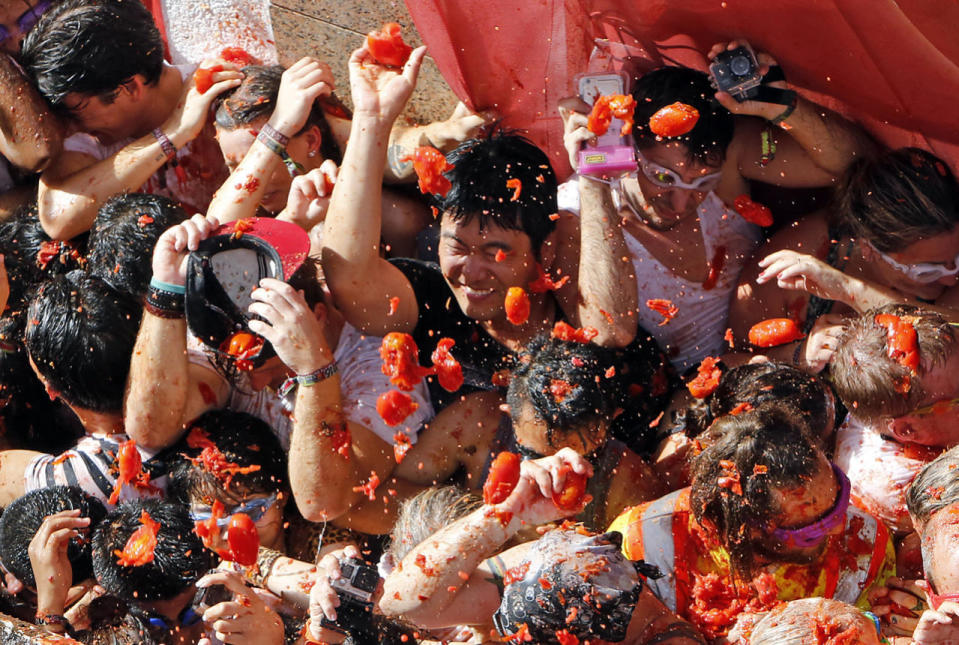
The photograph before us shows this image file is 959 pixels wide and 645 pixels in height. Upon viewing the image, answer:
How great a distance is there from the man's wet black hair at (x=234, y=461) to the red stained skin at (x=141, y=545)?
20cm

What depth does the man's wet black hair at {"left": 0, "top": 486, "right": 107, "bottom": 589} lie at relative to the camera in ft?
12.0

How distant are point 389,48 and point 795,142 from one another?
157 cm

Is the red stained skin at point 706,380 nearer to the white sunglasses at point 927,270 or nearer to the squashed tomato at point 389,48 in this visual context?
the white sunglasses at point 927,270

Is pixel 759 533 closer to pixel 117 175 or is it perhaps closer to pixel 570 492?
pixel 570 492

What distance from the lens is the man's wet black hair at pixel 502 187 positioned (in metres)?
3.86

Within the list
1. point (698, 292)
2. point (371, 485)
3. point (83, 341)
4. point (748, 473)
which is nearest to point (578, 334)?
point (698, 292)

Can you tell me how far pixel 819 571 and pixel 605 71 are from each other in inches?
76.8

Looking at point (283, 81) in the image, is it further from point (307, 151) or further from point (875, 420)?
point (875, 420)

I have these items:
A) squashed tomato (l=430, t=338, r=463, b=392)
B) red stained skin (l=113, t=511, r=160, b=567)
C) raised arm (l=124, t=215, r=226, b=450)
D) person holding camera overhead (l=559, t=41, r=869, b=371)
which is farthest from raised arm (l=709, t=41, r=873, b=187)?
red stained skin (l=113, t=511, r=160, b=567)

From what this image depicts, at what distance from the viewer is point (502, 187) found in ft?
12.7

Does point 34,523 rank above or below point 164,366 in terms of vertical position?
below

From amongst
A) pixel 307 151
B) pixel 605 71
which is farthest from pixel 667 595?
pixel 307 151

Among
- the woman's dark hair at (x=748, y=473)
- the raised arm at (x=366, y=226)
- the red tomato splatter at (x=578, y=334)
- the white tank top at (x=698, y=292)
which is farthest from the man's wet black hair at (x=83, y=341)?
the woman's dark hair at (x=748, y=473)

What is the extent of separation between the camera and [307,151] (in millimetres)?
4250
